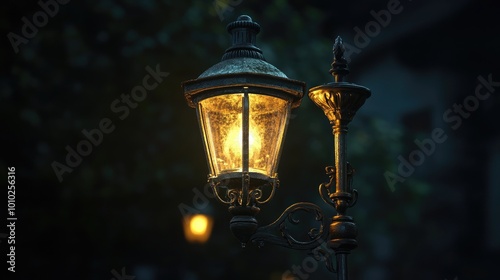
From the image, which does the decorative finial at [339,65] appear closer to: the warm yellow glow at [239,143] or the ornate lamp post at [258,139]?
the ornate lamp post at [258,139]

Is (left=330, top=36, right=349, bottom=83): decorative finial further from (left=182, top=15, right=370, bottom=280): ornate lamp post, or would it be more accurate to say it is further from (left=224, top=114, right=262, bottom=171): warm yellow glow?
(left=224, top=114, right=262, bottom=171): warm yellow glow

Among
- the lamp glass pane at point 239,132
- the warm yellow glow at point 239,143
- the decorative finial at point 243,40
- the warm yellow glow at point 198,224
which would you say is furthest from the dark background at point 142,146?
the warm yellow glow at point 239,143

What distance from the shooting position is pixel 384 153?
982 inches

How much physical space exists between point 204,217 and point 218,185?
15066 mm

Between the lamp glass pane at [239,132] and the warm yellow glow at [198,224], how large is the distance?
1441cm

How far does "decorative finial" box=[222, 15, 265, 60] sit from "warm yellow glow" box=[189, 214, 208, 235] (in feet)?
46.1

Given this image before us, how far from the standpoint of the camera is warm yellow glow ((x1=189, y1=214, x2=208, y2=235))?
870 inches

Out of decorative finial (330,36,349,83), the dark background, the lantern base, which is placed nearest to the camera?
the lantern base

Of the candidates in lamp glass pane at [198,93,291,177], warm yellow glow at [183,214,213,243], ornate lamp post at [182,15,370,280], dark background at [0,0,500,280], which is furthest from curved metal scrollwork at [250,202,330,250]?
warm yellow glow at [183,214,213,243]

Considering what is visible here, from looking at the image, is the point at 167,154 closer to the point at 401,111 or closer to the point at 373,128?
the point at 373,128

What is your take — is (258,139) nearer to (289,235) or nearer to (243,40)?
(289,235)

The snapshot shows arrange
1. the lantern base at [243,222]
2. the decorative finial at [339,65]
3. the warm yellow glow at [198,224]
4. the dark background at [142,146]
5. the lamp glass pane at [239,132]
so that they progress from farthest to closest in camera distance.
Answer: the warm yellow glow at [198,224] → the dark background at [142,146] → the decorative finial at [339,65] → the lamp glass pane at [239,132] → the lantern base at [243,222]

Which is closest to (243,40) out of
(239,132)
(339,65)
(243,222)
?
(339,65)

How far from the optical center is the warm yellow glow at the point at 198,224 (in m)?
22.1
